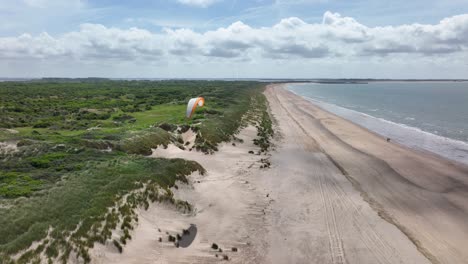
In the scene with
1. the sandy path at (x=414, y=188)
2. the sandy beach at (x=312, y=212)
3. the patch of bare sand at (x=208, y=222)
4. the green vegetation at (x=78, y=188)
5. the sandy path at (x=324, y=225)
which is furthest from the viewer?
the sandy path at (x=414, y=188)

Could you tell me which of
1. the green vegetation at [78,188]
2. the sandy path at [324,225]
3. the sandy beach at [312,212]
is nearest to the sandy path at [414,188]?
the sandy beach at [312,212]

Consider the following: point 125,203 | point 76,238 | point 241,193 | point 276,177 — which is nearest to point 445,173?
point 276,177

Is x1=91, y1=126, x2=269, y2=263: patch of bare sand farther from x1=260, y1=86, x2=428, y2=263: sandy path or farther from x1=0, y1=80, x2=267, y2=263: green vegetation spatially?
x1=260, y1=86, x2=428, y2=263: sandy path

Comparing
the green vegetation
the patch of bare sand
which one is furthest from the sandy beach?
the green vegetation

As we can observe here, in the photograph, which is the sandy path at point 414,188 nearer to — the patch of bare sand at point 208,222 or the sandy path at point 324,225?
the sandy path at point 324,225

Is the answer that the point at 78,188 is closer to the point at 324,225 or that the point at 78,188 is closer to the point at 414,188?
the point at 324,225

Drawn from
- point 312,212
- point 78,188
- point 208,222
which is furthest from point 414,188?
point 78,188

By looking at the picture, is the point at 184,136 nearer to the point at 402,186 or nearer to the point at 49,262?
the point at 402,186
